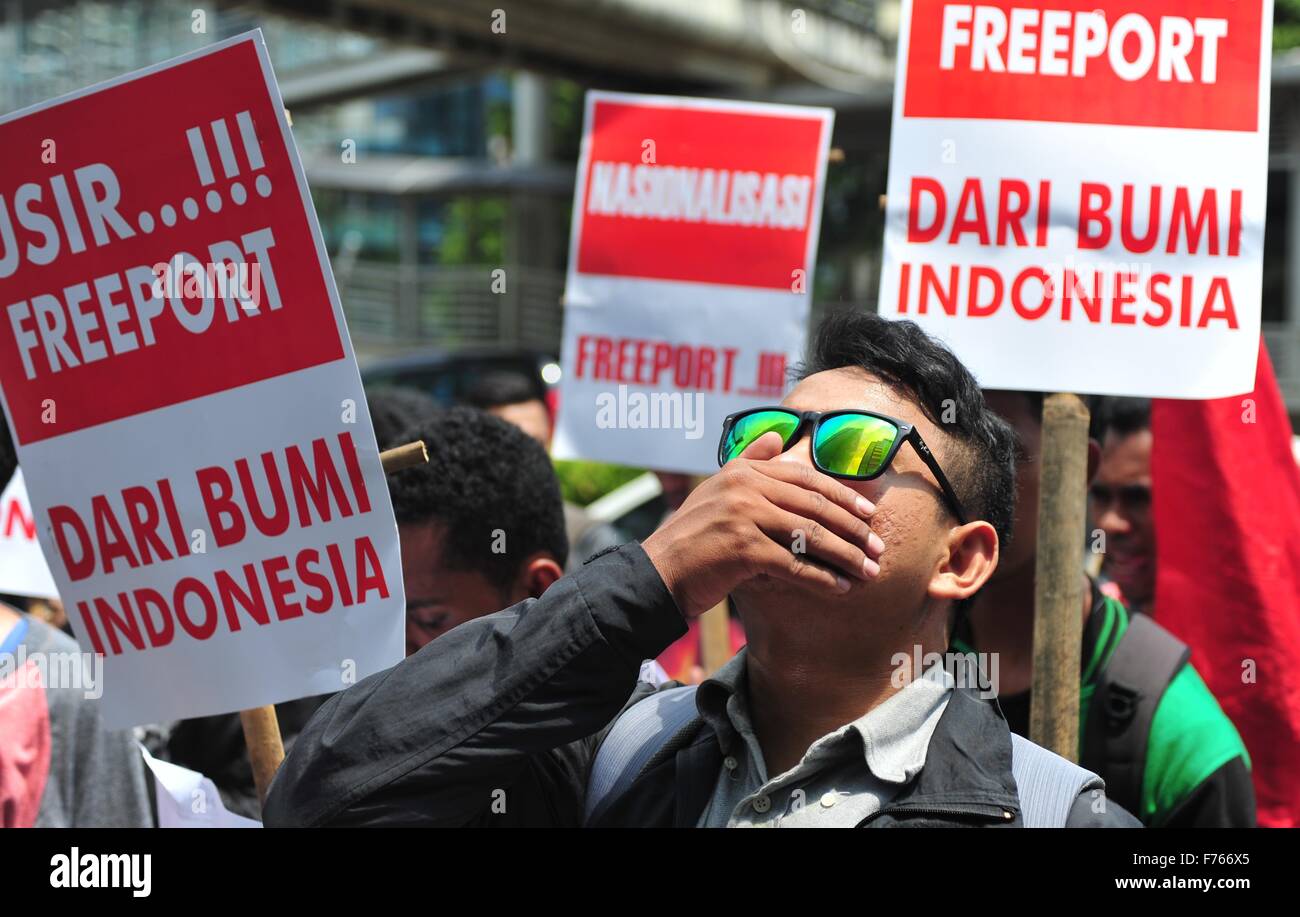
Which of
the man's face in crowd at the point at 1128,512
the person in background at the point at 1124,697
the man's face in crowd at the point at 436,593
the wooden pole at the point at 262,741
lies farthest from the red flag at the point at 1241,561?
the wooden pole at the point at 262,741

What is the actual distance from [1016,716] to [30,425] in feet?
5.79

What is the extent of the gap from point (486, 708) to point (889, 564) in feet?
1.70

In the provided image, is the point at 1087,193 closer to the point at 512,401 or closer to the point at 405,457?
the point at 405,457

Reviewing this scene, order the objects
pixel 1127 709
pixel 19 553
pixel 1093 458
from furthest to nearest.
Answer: pixel 19 553
pixel 1093 458
pixel 1127 709

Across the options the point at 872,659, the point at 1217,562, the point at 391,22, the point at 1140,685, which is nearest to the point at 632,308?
the point at 1217,562

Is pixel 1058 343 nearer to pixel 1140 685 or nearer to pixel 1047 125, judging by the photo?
pixel 1047 125

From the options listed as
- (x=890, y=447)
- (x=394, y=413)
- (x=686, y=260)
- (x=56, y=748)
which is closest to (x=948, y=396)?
(x=890, y=447)

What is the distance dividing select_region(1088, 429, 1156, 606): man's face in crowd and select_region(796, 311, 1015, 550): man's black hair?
208 cm

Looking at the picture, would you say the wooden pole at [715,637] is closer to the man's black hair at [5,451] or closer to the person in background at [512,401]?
the person in background at [512,401]

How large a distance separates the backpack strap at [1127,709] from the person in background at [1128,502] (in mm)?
1293

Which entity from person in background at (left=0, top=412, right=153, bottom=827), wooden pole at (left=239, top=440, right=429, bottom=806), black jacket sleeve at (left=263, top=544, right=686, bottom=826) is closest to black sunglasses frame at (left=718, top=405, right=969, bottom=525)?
black jacket sleeve at (left=263, top=544, right=686, bottom=826)

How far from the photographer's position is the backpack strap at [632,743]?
1.98 m

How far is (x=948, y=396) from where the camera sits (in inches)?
77.4

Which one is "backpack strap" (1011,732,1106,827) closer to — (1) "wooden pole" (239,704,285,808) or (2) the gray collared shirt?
(2) the gray collared shirt
